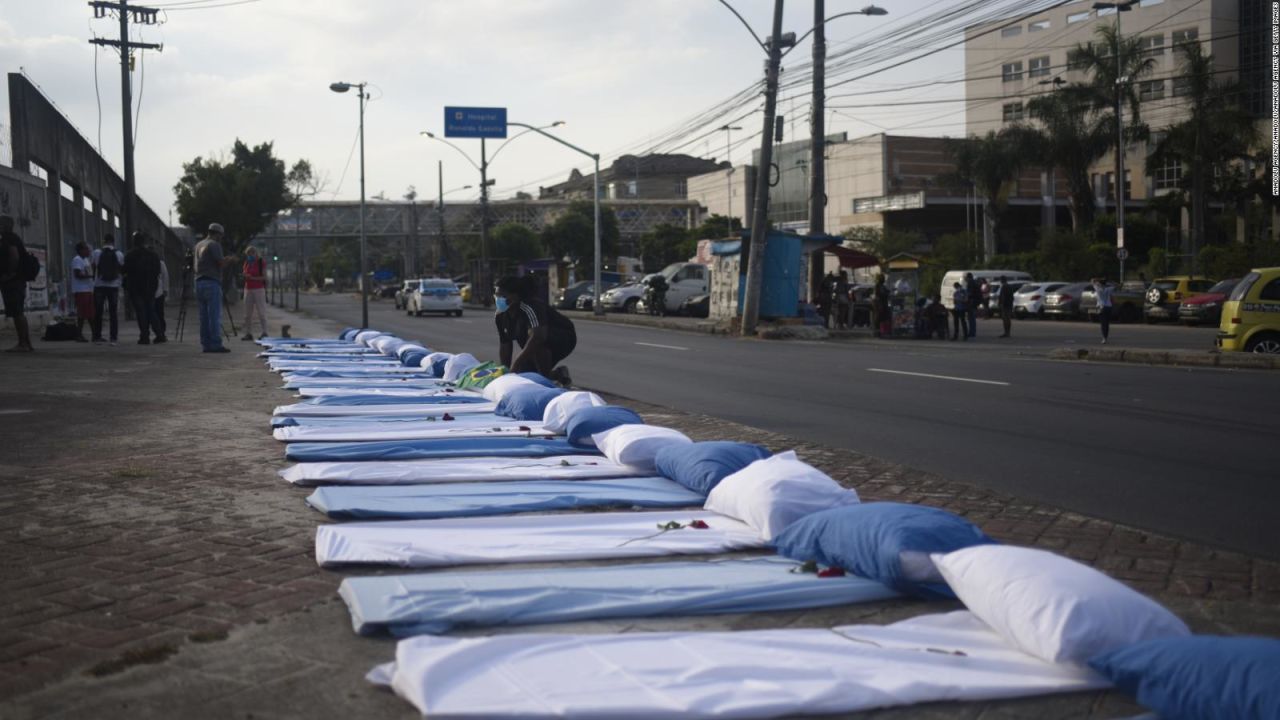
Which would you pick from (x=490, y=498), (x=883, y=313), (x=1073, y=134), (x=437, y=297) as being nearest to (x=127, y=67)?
(x=437, y=297)

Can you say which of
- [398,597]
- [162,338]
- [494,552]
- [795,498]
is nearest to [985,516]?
[795,498]

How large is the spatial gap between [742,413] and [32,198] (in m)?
18.7

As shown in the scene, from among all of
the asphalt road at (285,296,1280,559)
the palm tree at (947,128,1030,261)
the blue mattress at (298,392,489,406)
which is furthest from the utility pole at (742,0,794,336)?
the palm tree at (947,128,1030,261)

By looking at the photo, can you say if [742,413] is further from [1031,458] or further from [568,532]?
[568,532]

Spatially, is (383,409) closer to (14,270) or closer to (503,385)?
(503,385)

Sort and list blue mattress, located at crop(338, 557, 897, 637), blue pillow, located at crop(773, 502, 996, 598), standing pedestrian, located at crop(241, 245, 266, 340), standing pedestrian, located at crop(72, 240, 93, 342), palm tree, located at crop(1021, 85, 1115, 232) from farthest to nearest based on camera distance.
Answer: palm tree, located at crop(1021, 85, 1115, 232) → standing pedestrian, located at crop(241, 245, 266, 340) → standing pedestrian, located at crop(72, 240, 93, 342) → blue pillow, located at crop(773, 502, 996, 598) → blue mattress, located at crop(338, 557, 897, 637)

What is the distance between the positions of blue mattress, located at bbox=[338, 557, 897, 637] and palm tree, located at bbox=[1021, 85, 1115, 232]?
53315 mm

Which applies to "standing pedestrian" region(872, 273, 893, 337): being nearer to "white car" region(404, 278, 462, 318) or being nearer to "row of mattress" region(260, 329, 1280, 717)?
"white car" region(404, 278, 462, 318)

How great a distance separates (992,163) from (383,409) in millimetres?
52975

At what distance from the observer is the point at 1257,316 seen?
58.5ft

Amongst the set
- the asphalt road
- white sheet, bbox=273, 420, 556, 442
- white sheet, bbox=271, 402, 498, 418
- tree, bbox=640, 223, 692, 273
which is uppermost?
tree, bbox=640, 223, 692, 273

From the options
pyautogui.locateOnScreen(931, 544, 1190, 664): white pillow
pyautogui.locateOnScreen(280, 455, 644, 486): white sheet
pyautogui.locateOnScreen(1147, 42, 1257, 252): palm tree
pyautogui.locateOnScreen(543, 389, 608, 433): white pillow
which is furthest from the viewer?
pyautogui.locateOnScreen(1147, 42, 1257, 252): palm tree

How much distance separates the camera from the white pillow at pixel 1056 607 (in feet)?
12.1

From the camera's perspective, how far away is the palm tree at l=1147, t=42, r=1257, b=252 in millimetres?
47500
